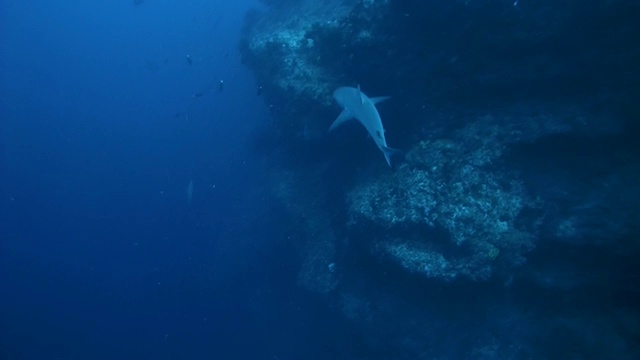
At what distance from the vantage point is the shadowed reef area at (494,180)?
6.38m

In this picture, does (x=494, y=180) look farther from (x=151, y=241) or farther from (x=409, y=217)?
(x=151, y=241)

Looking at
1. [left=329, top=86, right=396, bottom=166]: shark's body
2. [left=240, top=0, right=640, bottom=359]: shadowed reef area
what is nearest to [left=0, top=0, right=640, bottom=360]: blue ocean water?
[left=240, top=0, right=640, bottom=359]: shadowed reef area

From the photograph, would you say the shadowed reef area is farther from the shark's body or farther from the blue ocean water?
the shark's body

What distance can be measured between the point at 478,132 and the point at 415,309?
451 centimetres

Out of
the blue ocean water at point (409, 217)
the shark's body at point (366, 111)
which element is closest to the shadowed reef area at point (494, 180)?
the blue ocean water at point (409, 217)

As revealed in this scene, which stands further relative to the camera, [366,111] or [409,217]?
[409,217]

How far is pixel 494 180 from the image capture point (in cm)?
743

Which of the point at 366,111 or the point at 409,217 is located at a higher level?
the point at 366,111

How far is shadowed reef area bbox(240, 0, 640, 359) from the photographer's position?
20.9 feet

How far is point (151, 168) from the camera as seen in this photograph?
97.1ft

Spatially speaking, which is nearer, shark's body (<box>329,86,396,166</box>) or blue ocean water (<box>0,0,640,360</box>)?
shark's body (<box>329,86,396,166</box>)

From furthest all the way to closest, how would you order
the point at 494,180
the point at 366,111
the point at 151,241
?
the point at 151,241, the point at 494,180, the point at 366,111

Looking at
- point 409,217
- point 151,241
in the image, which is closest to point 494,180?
point 409,217

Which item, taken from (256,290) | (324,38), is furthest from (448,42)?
(256,290)
